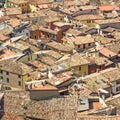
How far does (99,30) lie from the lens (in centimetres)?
6788

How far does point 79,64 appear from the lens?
50250mm

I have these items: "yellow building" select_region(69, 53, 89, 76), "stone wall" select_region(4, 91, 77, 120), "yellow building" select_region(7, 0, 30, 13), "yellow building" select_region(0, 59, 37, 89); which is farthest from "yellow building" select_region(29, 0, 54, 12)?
"stone wall" select_region(4, 91, 77, 120)

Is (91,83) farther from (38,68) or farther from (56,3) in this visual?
(56,3)

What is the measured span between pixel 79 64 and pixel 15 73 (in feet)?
26.6

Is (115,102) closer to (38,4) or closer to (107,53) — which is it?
(107,53)

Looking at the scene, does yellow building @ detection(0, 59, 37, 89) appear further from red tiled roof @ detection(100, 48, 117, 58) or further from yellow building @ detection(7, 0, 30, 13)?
yellow building @ detection(7, 0, 30, 13)

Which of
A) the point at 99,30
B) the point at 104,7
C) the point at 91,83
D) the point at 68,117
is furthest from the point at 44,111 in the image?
the point at 104,7

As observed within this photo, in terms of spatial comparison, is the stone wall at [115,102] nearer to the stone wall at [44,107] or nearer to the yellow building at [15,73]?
the stone wall at [44,107]

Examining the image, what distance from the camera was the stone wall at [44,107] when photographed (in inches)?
1398

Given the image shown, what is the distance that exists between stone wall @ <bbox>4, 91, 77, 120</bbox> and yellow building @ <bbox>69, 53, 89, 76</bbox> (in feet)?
40.9

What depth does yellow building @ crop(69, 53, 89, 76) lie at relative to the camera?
50031 millimetres

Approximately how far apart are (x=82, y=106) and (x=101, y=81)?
9305 millimetres

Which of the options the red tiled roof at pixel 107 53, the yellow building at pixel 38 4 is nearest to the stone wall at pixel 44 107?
the red tiled roof at pixel 107 53

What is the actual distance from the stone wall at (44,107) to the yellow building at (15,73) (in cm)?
876
